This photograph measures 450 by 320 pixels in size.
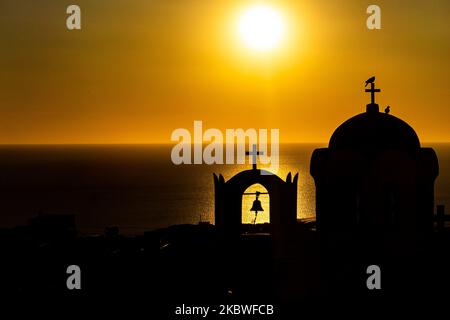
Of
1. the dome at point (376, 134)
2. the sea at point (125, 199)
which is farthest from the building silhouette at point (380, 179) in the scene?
the sea at point (125, 199)

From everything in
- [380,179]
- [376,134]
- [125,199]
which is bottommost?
[125,199]

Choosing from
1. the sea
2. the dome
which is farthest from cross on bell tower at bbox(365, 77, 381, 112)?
the sea

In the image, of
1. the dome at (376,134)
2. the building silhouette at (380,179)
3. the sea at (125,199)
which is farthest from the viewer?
the sea at (125,199)

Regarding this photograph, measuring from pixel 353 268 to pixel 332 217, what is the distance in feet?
5.68

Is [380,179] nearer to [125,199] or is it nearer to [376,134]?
[376,134]

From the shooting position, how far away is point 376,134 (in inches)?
842

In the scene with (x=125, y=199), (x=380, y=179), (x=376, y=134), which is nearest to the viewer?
(x=380, y=179)

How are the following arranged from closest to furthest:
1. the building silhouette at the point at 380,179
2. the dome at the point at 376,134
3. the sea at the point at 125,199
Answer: the building silhouette at the point at 380,179 < the dome at the point at 376,134 < the sea at the point at 125,199

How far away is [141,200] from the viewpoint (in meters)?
134

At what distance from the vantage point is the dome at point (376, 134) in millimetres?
21250

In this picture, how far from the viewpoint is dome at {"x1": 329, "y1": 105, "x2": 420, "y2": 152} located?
2125cm

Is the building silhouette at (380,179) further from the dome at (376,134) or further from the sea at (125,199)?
the sea at (125,199)

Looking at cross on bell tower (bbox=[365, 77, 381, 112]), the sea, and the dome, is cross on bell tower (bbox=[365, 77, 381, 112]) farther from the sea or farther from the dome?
the sea

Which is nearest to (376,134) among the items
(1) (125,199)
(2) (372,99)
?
(2) (372,99)
